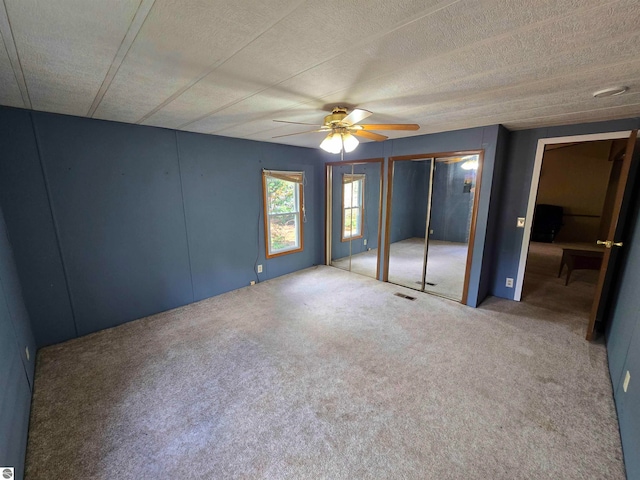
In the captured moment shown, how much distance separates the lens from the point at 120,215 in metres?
2.85

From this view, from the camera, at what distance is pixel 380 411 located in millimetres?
1841

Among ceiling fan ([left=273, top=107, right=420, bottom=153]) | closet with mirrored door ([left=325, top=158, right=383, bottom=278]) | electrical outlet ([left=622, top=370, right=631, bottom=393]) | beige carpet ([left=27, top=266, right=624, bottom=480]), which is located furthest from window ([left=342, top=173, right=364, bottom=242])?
electrical outlet ([left=622, top=370, right=631, bottom=393])

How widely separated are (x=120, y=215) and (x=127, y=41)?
2159 mm

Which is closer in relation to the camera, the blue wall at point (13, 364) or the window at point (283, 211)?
the blue wall at point (13, 364)

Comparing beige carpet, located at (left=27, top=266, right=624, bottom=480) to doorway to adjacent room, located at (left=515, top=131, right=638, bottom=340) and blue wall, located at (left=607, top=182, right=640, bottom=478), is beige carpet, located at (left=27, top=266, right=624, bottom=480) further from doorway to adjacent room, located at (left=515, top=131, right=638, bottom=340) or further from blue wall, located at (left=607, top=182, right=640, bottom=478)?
doorway to adjacent room, located at (left=515, top=131, right=638, bottom=340)

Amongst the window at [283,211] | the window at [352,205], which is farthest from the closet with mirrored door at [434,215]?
the window at [283,211]

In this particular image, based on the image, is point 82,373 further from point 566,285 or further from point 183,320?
point 566,285

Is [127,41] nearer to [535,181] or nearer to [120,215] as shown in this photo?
[120,215]

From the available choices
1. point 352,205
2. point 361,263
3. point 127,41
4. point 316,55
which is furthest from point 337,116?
point 361,263

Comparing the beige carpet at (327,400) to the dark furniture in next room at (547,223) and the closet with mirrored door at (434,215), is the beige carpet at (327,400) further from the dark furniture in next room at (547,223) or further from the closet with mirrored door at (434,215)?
the dark furniture in next room at (547,223)

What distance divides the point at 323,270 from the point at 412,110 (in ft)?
10.4

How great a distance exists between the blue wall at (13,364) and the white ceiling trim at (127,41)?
1538 mm

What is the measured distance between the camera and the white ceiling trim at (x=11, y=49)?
3.43 feet

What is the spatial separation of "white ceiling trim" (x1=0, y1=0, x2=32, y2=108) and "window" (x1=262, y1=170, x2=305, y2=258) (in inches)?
98.5
